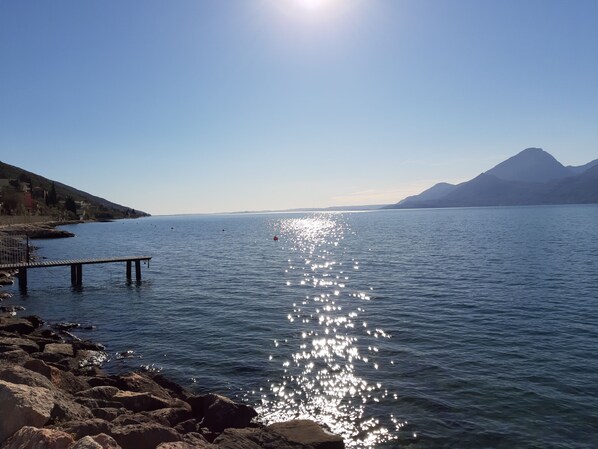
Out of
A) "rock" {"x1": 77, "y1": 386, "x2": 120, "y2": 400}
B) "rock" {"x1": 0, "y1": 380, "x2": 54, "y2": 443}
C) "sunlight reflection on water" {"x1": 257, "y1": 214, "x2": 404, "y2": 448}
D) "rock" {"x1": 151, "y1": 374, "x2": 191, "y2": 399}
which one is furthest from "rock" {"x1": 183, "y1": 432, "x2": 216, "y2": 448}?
"rock" {"x1": 151, "y1": 374, "x2": 191, "y2": 399}

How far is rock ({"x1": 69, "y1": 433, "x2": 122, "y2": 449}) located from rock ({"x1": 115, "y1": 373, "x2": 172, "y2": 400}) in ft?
21.7

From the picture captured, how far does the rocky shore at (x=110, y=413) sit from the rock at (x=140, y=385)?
0.03m

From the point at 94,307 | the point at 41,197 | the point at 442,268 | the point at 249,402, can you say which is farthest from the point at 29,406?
the point at 41,197

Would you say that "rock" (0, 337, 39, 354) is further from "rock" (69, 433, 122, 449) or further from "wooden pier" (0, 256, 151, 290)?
"wooden pier" (0, 256, 151, 290)

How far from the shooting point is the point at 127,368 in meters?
18.5

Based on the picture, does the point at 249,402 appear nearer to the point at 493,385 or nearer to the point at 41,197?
the point at 493,385

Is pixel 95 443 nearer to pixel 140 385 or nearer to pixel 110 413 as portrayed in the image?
pixel 110 413

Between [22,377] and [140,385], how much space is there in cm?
467

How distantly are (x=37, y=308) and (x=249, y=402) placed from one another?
2402 cm

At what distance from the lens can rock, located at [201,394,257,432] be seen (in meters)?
12.5

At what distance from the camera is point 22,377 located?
1085cm

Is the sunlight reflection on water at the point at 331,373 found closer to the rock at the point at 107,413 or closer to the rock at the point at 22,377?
the rock at the point at 107,413

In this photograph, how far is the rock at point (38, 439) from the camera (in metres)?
7.41

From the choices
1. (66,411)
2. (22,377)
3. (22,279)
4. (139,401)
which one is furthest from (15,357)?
(22,279)
